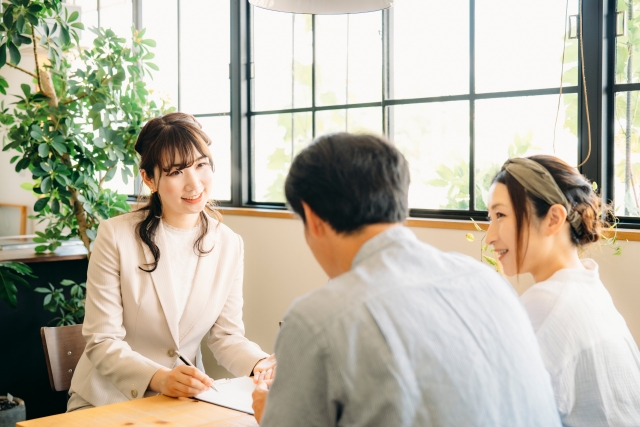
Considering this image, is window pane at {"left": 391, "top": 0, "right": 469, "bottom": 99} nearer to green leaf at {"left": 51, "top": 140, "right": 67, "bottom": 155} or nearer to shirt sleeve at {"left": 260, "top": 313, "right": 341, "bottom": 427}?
green leaf at {"left": 51, "top": 140, "right": 67, "bottom": 155}

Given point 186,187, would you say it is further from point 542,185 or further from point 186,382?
point 542,185

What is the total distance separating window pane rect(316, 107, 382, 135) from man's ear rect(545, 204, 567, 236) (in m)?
1.62

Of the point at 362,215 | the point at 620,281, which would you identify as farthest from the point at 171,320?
the point at 620,281

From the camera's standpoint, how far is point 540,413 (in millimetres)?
967

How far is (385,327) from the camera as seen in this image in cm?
85

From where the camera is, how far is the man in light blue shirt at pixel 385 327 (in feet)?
2.74

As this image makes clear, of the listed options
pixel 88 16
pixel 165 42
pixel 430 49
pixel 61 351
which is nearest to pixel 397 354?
pixel 61 351

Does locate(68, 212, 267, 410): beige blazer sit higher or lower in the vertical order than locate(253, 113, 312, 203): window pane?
lower

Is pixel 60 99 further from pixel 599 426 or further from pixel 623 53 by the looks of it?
pixel 599 426

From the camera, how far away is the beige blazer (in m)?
1.92

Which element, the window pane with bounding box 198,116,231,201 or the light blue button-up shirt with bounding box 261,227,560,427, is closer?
the light blue button-up shirt with bounding box 261,227,560,427

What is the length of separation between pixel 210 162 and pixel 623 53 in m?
1.50

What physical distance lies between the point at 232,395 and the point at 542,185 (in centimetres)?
88

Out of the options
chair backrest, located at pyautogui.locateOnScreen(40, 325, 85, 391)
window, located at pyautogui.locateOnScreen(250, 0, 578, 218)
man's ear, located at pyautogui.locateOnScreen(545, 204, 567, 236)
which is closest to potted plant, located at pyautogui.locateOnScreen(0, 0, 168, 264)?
window, located at pyautogui.locateOnScreen(250, 0, 578, 218)
